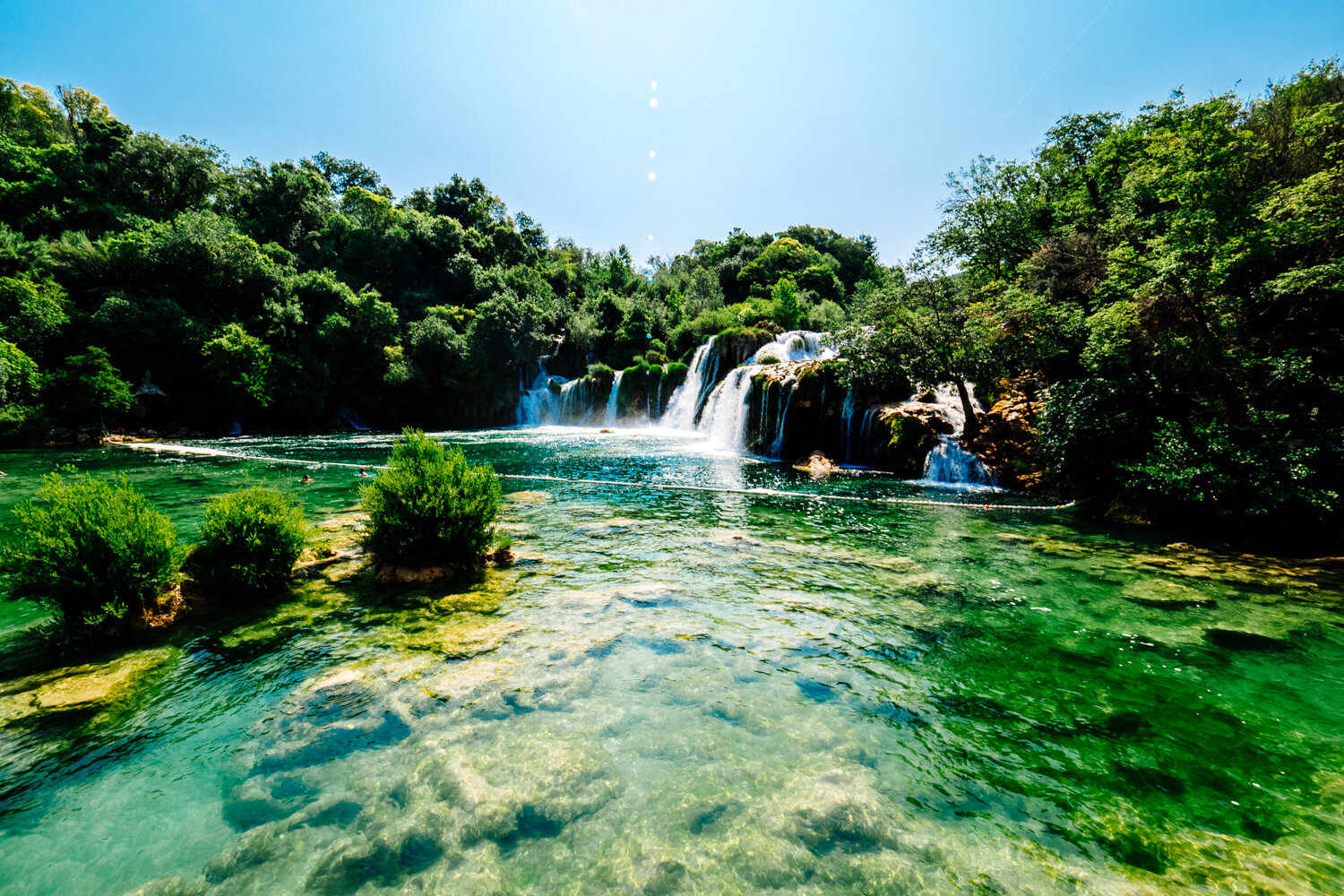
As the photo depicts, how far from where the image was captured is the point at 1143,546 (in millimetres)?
9586

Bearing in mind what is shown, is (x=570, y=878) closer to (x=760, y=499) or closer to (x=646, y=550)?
(x=646, y=550)

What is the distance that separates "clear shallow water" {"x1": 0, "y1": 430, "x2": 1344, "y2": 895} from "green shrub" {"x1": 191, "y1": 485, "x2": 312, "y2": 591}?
26.1 inches

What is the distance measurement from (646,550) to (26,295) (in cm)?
4070

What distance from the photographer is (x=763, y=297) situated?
61906 millimetres

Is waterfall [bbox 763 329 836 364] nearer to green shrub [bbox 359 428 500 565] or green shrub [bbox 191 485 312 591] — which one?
green shrub [bbox 359 428 500 565]

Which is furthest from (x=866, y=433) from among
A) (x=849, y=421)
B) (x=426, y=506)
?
(x=426, y=506)

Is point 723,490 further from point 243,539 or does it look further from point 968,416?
point 243,539

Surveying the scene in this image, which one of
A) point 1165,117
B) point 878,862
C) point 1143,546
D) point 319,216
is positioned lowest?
point 878,862

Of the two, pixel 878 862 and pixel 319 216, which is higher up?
pixel 319 216

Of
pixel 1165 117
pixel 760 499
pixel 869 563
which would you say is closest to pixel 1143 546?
pixel 869 563

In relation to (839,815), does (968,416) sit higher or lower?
higher

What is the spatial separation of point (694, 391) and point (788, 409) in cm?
1366

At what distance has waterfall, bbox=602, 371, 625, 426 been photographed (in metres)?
41.9

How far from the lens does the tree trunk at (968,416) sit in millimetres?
16906
